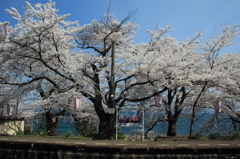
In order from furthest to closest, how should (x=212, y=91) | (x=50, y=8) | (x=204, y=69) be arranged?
(x=212, y=91)
(x=204, y=69)
(x=50, y=8)

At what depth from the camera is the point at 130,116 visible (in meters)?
10.3

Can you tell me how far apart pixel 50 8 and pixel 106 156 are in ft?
26.5

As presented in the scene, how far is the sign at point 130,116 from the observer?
10.3 metres

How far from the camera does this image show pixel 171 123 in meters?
14.9

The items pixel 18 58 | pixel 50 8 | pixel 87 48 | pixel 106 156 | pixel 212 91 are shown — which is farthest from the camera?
pixel 212 91

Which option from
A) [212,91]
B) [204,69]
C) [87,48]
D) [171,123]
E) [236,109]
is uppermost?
[87,48]

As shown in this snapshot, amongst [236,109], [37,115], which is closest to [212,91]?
[236,109]

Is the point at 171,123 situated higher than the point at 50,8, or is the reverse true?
the point at 50,8

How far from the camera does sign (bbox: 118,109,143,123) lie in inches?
404

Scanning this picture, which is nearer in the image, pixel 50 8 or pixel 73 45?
pixel 50 8

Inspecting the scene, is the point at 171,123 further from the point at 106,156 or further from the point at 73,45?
the point at 106,156

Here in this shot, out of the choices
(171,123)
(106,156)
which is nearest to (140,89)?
(171,123)

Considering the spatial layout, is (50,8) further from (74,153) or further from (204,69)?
(204,69)

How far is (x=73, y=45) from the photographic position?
13906 millimetres
